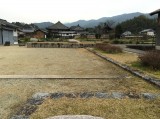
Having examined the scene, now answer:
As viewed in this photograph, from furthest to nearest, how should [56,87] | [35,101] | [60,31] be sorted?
1. [60,31]
2. [56,87]
3. [35,101]

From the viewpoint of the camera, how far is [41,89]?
711cm

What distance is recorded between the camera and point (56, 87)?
7355 mm

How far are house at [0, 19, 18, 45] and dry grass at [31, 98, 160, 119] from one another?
1383 inches

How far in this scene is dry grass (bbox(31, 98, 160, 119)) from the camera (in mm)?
4688

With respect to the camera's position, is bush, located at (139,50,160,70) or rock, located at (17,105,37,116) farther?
bush, located at (139,50,160,70)

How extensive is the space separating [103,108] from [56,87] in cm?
262

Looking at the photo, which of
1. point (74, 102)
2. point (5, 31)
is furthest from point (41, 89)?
point (5, 31)

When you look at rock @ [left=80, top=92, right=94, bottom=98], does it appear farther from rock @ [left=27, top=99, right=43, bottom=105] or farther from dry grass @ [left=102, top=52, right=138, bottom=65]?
dry grass @ [left=102, top=52, right=138, bottom=65]

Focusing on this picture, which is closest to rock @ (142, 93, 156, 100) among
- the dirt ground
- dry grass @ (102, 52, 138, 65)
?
the dirt ground

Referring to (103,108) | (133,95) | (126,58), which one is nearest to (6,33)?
(126,58)

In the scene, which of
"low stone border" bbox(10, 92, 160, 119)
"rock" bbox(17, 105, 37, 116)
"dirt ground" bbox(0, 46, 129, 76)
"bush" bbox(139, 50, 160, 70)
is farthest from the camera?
"dirt ground" bbox(0, 46, 129, 76)

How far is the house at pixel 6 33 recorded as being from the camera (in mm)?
38469

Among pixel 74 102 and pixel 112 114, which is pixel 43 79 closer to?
pixel 74 102

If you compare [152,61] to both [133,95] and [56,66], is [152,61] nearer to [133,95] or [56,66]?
[133,95]
